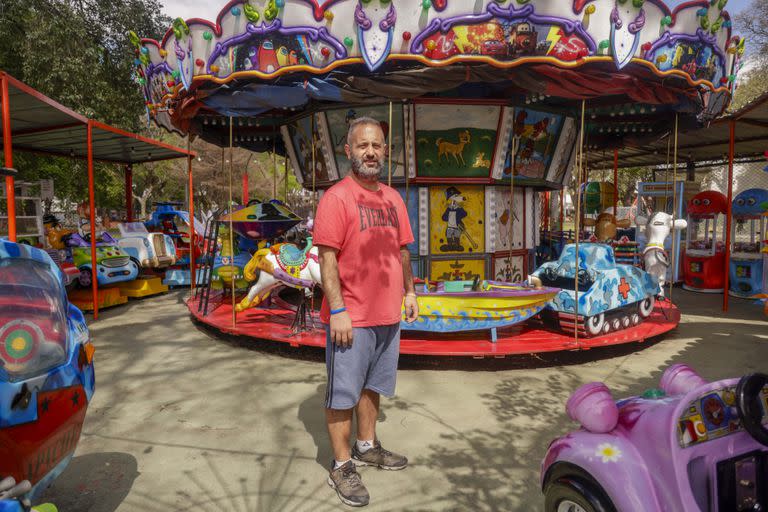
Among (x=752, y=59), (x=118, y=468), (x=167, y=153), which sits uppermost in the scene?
(x=752, y=59)

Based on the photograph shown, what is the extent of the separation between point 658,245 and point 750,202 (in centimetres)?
541

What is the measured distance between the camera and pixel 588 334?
5.93 m

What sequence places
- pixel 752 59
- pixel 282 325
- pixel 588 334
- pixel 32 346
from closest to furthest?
pixel 32 346
pixel 588 334
pixel 282 325
pixel 752 59

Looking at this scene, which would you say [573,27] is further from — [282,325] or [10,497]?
[10,497]

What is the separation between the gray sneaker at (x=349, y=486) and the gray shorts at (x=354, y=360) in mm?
417

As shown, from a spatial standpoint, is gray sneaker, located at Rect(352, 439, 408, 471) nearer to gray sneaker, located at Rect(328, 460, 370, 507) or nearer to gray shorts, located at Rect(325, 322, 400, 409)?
gray sneaker, located at Rect(328, 460, 370, 507)

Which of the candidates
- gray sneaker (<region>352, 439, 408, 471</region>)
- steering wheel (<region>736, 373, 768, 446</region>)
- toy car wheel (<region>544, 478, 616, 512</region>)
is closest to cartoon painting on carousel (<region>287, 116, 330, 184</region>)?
gray sneaker (<region>352, 439, 408, 471</region>)

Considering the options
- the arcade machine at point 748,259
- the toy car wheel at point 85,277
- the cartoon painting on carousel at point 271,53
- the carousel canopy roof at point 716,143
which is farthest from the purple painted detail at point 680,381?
the arcade machine at point 748,259

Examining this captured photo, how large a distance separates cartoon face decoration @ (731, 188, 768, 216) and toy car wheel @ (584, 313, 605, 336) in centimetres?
715

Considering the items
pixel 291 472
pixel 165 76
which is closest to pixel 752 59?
pixel 165 76

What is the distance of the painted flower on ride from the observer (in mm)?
2053

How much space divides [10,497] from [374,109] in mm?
6800

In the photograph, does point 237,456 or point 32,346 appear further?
point 237,456

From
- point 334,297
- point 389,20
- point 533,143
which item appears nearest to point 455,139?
point 533,143
